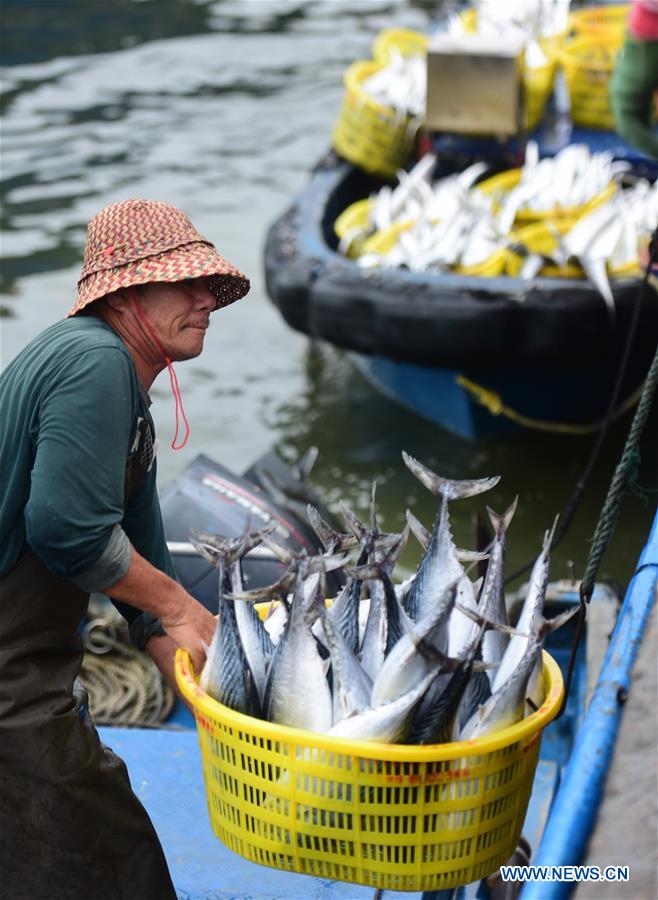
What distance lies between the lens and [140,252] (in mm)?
2805

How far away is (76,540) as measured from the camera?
2.59 meters

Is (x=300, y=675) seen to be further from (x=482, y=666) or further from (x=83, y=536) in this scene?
(x=83, y=536)

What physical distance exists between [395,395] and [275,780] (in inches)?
208

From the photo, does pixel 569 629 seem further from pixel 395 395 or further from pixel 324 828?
pixel 395 395

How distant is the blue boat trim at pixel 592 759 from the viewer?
2088 mm

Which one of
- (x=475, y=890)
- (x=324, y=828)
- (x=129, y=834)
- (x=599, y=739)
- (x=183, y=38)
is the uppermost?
(x=599, y=739)

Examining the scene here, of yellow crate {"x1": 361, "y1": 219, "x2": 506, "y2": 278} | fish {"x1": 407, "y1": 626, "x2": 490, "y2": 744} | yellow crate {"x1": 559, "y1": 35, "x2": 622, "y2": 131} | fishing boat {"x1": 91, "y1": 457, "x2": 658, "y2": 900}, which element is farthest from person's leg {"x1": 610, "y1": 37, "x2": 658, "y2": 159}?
fish {"x1": 407, "y1": 626, "x2": 490, "y2": 744}

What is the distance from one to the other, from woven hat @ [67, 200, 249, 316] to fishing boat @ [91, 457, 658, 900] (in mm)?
1191

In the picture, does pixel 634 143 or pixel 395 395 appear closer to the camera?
pixel 634 143

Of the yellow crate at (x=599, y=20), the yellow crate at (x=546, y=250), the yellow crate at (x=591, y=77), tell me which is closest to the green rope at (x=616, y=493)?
the yellow crate at (x=546, y=250)

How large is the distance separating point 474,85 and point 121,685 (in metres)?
4.82

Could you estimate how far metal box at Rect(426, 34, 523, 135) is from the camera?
25.9ft

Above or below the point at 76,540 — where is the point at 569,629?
below

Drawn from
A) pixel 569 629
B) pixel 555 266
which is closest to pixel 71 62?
pixel 555 266
